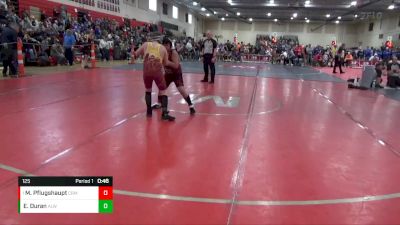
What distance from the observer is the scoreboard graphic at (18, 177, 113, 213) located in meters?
2.39

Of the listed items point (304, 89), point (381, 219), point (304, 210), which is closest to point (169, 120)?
point (304, 210)

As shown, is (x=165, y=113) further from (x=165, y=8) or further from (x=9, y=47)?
(x=165, y=8)

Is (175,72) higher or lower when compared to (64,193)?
higher

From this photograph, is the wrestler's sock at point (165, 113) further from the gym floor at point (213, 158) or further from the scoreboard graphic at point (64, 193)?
the scoreboard graphic at point (64, 193)

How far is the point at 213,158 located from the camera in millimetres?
4355

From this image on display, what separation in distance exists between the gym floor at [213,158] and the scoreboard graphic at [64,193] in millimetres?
308

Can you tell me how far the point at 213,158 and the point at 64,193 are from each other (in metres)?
2.24

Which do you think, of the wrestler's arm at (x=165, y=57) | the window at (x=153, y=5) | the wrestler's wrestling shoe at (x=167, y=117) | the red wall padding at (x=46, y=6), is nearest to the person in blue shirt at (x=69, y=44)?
the red wall padding at (x=46, y=6)

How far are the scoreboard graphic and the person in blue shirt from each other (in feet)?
48.6

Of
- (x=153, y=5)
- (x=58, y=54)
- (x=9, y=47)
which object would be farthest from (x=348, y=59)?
(x=9, y=47)

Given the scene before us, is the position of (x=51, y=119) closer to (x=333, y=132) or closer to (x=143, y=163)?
(x=143, y=163)

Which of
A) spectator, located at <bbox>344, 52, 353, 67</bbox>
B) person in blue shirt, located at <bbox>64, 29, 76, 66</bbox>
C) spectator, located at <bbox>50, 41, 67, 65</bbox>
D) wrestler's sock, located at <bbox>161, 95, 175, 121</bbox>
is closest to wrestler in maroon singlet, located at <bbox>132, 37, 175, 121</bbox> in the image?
wrestler's sock, located at <bbox>161, 95, 175, 121</bbox>

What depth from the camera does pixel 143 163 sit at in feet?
13.4

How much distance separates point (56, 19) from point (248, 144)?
1716cm
